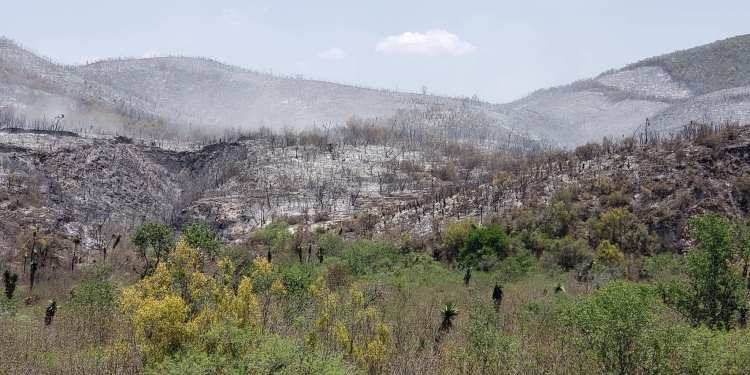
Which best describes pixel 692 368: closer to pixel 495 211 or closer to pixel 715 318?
pixel 715 318

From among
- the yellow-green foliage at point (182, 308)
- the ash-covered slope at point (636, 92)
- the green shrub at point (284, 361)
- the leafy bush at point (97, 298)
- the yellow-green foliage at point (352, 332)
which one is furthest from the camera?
the ash-covered slope at point (636, 92)

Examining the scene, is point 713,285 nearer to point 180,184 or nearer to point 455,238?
point 455,238

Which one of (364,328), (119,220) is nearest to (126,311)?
(364,328)

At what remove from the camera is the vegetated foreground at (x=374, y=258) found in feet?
45.2

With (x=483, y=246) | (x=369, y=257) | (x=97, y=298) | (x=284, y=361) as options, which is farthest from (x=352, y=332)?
(x=483, y=246)

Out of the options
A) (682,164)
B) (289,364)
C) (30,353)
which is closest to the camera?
(289,364)

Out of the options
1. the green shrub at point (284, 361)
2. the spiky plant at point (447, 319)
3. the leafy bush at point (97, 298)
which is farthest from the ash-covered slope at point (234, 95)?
the green shrub at point (284, 361)

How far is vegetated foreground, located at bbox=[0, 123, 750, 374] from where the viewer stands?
542 inches

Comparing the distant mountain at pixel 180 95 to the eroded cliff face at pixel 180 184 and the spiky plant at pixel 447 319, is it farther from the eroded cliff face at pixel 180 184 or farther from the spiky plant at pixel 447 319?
the spiky plant at pixel 447 319

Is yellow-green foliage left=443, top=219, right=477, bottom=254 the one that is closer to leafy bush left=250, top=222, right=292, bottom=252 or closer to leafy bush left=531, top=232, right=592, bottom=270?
leafy bush left=531, top=232, right=592, bottom=270

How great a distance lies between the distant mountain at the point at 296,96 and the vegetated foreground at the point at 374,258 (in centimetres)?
3128

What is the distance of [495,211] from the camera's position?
53.0 m

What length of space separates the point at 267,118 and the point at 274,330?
438 feet

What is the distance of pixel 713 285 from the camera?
786 inches
